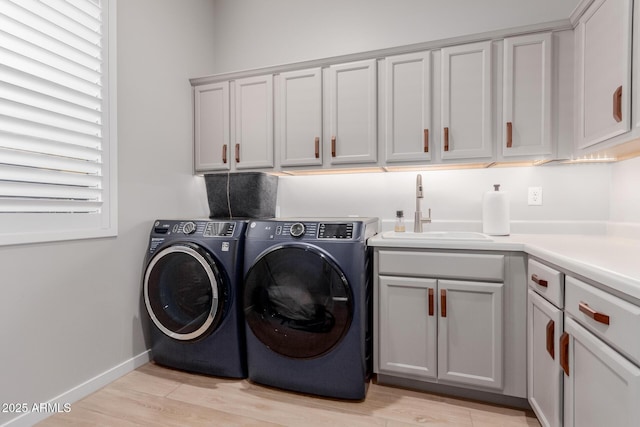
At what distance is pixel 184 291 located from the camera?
6.36 feet

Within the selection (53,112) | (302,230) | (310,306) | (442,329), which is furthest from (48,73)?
(442,329)

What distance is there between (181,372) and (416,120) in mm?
2208

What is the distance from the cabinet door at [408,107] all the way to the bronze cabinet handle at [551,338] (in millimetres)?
1090

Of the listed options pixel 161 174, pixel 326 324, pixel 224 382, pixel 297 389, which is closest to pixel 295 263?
pixel 326 324

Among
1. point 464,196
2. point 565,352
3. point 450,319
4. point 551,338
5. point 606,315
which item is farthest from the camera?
point 464,196

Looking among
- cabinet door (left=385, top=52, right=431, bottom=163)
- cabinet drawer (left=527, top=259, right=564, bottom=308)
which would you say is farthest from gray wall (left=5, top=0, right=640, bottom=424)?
cabinet drawer (left=527, top=259, right=564, bottom=308)

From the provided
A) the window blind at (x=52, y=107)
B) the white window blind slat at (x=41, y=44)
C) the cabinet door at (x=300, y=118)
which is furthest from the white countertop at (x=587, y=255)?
the white window blind slat at (x=41, y=44)

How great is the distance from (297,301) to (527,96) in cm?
175

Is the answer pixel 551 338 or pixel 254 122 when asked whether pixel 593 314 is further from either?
pixel 254 122

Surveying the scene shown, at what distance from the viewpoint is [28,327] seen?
1.49 meters

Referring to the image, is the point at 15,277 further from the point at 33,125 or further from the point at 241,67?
the point at 241,67

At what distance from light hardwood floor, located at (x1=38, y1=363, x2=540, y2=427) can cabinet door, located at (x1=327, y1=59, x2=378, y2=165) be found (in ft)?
4.73

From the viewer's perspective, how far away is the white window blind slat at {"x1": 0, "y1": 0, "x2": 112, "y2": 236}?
4.65 feet

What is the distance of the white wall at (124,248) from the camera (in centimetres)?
148
